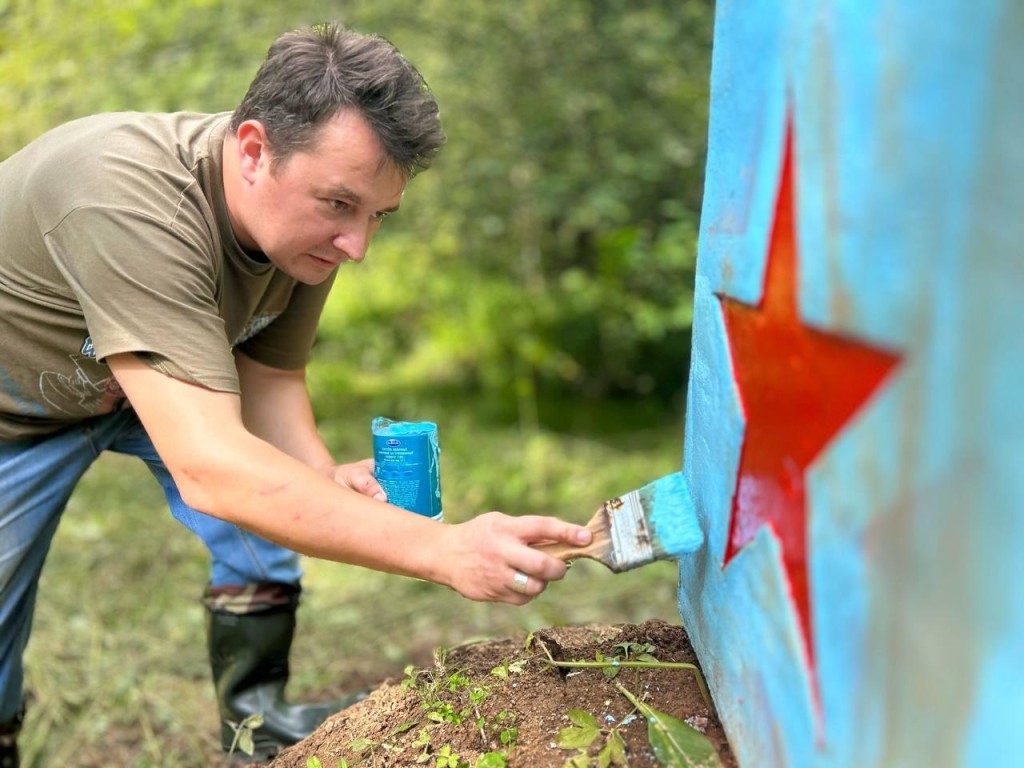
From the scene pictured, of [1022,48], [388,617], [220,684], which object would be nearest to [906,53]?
[1022,48]

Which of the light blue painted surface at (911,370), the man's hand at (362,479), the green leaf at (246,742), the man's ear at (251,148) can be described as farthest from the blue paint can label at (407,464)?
the light blue painted surface at (911,370)

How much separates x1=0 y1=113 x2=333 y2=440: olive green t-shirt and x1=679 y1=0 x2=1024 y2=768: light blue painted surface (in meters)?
0.95

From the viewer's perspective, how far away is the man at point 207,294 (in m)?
1.53

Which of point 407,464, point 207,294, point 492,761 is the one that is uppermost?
point 207,294

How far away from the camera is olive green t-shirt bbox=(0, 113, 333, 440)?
5.26 ft

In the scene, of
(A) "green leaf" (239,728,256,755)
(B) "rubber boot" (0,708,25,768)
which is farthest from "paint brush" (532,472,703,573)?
(B) "rubber boot" (0,708,25,768)

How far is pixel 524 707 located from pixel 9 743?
1399mm

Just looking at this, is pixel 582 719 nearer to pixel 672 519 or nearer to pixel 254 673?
pixel 672 519

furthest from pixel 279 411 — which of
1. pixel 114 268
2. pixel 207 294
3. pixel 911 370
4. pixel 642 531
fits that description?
pixel 911 370

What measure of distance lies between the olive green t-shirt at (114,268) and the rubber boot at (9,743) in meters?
0.76

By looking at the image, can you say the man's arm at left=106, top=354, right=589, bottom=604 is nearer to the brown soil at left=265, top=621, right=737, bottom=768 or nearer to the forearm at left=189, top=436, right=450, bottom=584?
the forearm at left=189, top=436, right=450, bottom=584

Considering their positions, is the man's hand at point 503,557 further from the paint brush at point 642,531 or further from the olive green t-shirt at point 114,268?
the olive green t-shirt at point 114,268

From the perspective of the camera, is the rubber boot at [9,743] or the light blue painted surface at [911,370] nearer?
the light blue painted surface at [911,370]

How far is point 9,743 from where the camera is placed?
2348 mm
